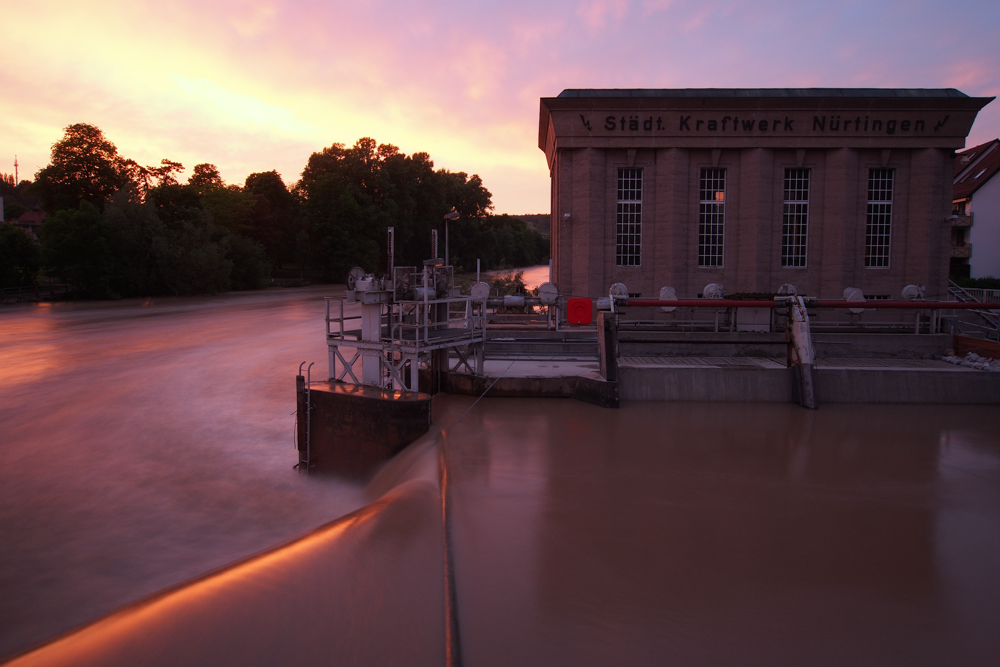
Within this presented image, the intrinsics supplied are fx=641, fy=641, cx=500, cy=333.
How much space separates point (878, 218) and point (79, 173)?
64.8 meters

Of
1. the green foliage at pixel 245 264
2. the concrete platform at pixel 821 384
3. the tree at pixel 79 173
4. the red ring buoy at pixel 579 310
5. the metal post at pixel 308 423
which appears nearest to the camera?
the metal post at pixel 308 423

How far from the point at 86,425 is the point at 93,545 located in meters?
8.86

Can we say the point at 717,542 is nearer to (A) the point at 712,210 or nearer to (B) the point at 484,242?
(A) the point at 712,210

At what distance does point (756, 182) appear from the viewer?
2417 cm

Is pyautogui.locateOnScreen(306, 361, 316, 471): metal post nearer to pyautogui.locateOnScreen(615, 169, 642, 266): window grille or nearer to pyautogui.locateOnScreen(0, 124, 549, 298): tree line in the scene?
pyautogui.locateOnScreen(615, 169, 642, 266): window grille

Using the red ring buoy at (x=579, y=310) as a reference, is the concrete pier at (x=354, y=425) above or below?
below

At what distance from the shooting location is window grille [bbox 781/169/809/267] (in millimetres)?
24859

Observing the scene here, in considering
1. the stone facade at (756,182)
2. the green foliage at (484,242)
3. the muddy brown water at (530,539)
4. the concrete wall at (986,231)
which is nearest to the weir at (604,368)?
the muddy brown water at (530,539)

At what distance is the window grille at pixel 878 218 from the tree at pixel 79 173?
58.7 m

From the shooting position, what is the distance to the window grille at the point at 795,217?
24859 mm

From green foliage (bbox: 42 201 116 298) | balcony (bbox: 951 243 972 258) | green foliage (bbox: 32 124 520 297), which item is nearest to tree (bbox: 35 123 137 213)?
green foliage (bbox: 32 124 520 297)

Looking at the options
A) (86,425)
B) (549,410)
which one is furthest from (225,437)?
(549,410)

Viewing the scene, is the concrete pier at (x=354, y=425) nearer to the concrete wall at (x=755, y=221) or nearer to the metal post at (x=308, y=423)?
the metal post at (x=308, y=423)

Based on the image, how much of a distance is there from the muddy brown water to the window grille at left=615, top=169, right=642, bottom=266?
10.7 m
